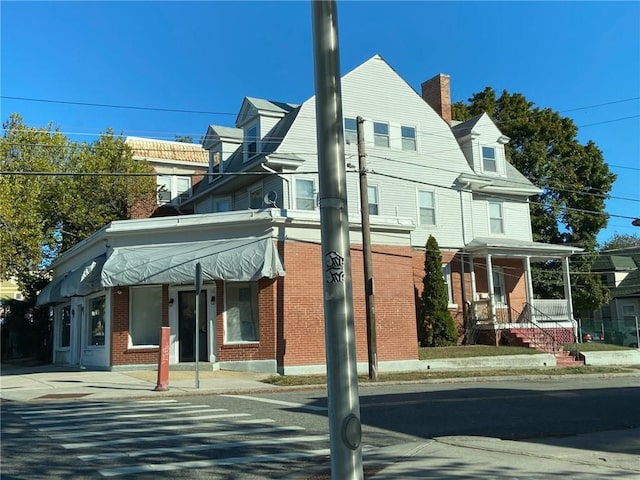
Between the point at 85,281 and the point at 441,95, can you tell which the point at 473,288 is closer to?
the point at 441,95

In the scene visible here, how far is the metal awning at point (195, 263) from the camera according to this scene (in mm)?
18641

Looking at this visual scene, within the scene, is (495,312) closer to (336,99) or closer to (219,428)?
(219,428)

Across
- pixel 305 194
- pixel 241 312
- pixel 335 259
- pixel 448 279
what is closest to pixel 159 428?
pixel 335 259

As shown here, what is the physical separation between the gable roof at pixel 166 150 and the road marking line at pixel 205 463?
3028cm

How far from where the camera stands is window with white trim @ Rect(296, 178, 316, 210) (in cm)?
2467

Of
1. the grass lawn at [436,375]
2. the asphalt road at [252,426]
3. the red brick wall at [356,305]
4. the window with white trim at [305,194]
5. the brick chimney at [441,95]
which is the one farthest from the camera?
the brick chimney at [441,95]

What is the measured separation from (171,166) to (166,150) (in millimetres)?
1640

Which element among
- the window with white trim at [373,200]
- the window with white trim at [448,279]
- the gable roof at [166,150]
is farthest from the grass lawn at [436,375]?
the gable roof at [166,150]

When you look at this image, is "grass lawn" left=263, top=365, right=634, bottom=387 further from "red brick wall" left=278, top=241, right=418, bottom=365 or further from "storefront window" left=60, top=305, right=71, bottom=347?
"storefront window" left=60, top=305, right=71, bottom=347

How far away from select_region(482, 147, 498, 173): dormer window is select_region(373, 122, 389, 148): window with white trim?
20.1 ft

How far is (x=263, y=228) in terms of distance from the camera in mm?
19156

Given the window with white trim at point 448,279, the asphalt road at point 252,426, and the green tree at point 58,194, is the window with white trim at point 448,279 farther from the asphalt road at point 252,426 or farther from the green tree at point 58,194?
the green tree at point 58,194

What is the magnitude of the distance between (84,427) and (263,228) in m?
10.5

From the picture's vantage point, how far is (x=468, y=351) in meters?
22.4
